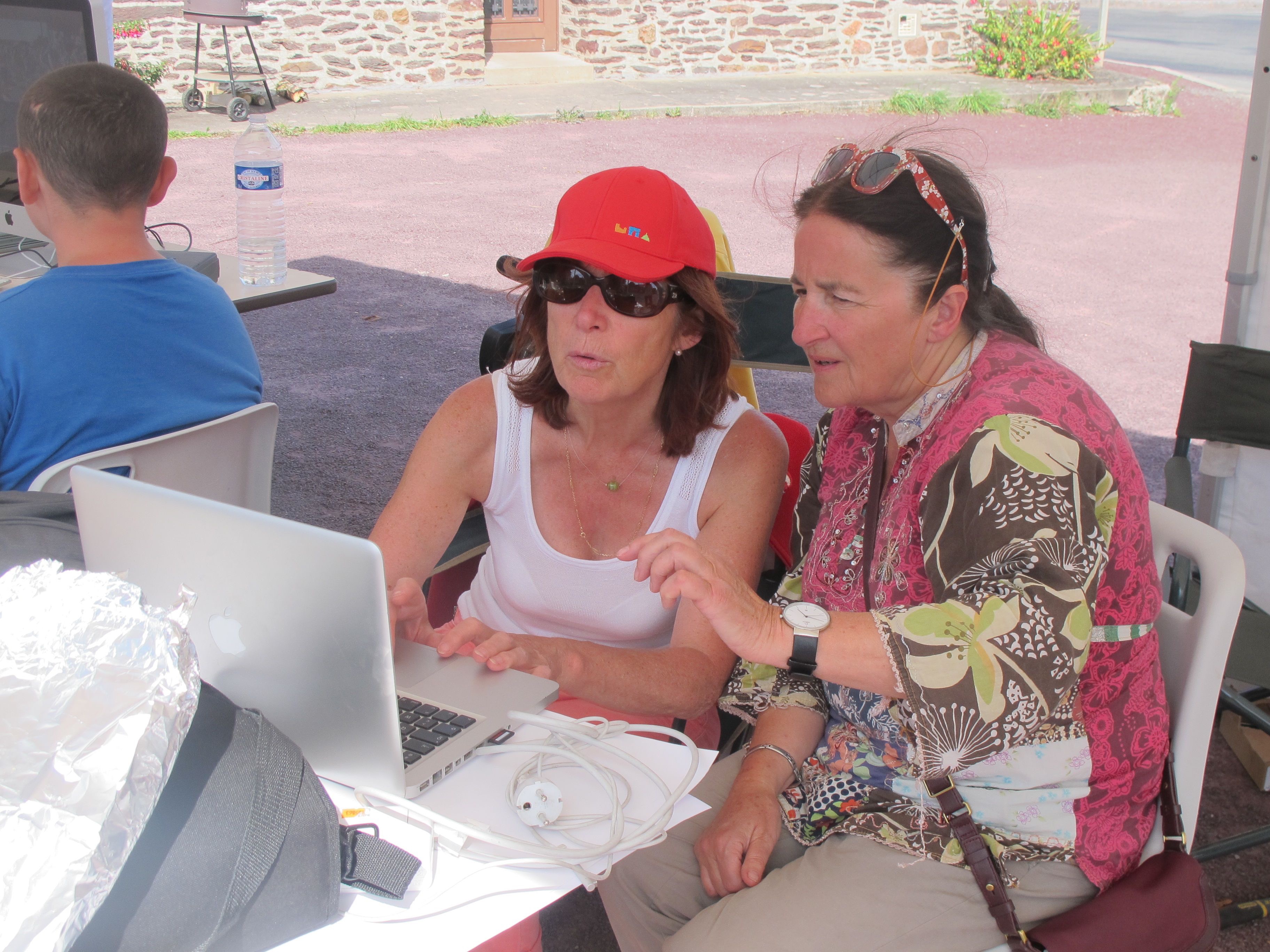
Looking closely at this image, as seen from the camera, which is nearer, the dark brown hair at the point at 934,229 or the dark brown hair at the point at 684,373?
the dark brown hair at the point at 934,229

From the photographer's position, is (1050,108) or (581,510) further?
(1050,108)

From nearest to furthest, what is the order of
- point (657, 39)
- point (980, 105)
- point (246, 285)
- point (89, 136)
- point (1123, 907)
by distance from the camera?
point (1123, 907) < point (89, 136) < point (246, 285) < point (980, 105) < point (657, 39)

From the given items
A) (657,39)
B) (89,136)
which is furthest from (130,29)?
(89,136)

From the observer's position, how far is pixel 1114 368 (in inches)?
224

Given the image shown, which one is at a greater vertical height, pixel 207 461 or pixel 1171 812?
pixel 207 461

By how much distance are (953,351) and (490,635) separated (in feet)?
2.49

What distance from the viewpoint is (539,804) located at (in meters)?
1.16

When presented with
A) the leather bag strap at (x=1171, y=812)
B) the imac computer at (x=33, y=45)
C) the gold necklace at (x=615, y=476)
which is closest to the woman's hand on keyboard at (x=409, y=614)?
the gold necklace at (x=615, y=476)

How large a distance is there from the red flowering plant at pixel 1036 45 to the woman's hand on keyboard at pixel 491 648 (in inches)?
608

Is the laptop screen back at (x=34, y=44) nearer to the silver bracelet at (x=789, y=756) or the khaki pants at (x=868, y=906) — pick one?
the silver bracelet at (x=789, y=756)

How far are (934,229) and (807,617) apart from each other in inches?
23.0

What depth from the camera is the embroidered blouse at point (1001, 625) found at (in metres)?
1.27

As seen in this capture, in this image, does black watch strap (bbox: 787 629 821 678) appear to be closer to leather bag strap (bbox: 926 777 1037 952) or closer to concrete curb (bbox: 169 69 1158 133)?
leather bag strap (bbox: 926 777 1037 952)

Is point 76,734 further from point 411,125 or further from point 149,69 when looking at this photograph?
point 149,69
